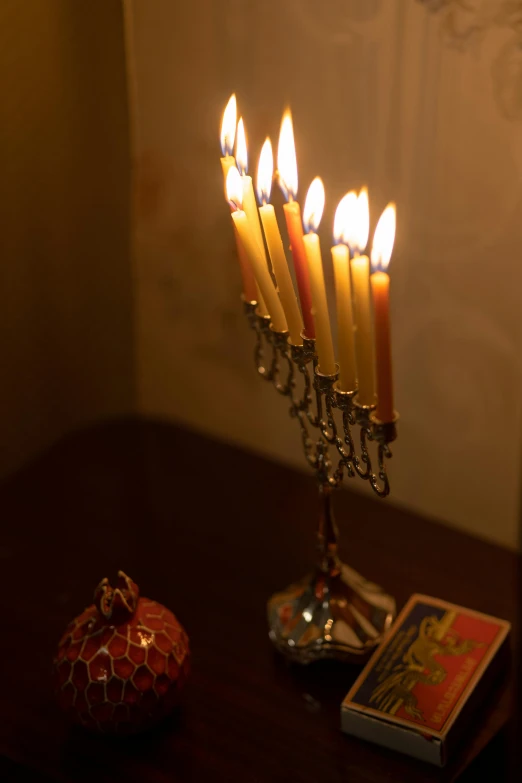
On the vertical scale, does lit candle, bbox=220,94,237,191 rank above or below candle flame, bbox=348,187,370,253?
above

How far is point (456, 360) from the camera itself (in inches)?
48.4

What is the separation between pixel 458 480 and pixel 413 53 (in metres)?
0.56

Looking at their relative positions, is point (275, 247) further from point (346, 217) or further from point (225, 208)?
point (225, 208)

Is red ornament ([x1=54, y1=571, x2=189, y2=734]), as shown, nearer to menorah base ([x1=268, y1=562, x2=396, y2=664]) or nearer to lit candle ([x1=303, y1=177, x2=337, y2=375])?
menorah base ([x1=268, y1=562, x2=396, y2=664])

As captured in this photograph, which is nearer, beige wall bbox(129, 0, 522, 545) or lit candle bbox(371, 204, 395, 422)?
lit candle bbox(371, 204, 395, 422)

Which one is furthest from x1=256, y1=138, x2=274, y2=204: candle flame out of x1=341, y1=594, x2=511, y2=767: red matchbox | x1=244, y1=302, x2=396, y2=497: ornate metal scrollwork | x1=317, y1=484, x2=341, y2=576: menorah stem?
x1=341, y1=594, x2=511, y2=767: red matchbox

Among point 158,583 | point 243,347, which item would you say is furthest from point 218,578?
point 243,347

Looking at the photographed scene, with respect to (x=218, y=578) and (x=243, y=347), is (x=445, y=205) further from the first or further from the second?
(x=218, y=578)

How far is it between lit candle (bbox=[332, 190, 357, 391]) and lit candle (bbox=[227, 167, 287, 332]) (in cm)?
7

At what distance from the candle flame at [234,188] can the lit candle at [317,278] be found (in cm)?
6

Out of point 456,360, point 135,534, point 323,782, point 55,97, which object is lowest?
point 323,782

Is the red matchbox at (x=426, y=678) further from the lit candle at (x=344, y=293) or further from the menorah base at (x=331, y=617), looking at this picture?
the lit candle at (x=344, y=293)

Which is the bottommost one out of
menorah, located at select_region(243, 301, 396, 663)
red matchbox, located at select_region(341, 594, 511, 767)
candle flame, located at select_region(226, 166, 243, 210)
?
red matchbox, located at select_region(341, 594, 511, 767)

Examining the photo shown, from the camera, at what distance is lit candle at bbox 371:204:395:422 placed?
2.36ft
